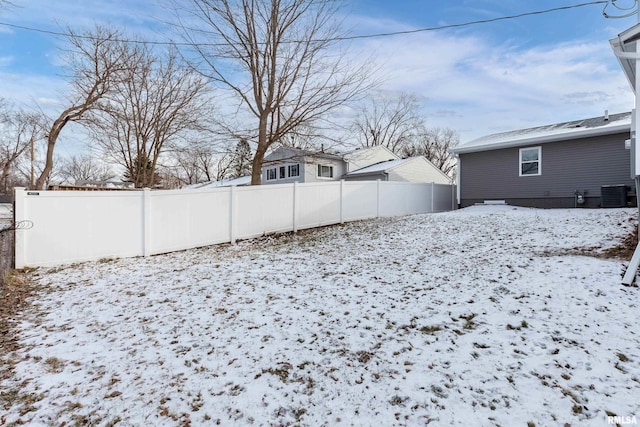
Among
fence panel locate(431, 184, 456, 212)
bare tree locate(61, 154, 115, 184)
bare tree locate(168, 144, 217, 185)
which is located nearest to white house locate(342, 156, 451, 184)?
fence panel locate(431, 184, 456, 212)

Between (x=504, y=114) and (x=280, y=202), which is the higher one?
(x=504, y=114)

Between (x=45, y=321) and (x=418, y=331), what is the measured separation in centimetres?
432

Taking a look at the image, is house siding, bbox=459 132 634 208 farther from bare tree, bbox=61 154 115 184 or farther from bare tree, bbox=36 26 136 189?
bare tree, bbox=61 154 115 184

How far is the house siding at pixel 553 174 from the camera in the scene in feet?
34.8

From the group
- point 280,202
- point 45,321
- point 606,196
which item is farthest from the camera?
point 606,196

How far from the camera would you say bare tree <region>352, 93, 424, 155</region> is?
3238 centimetres

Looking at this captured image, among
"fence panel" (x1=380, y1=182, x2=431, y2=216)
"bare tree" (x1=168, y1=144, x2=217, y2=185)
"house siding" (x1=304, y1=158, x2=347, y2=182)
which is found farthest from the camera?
"house siding" (x1=304, y1=158, x2=347, y2=182)

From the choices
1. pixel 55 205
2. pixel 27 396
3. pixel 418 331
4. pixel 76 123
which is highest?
pixel 76 123

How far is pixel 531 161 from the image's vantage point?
1235cm

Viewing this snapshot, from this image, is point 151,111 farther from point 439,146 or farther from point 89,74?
point 439,146

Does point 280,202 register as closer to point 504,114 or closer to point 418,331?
point 418,331

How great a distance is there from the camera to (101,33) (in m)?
12.2

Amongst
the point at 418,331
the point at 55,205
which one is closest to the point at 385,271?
the point at 418,331

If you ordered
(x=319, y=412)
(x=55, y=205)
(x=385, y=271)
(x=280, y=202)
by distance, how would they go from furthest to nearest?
(x=280, y=202) → (x=55, y=205) → (x=385, y=271) → (x=319, y=412)
